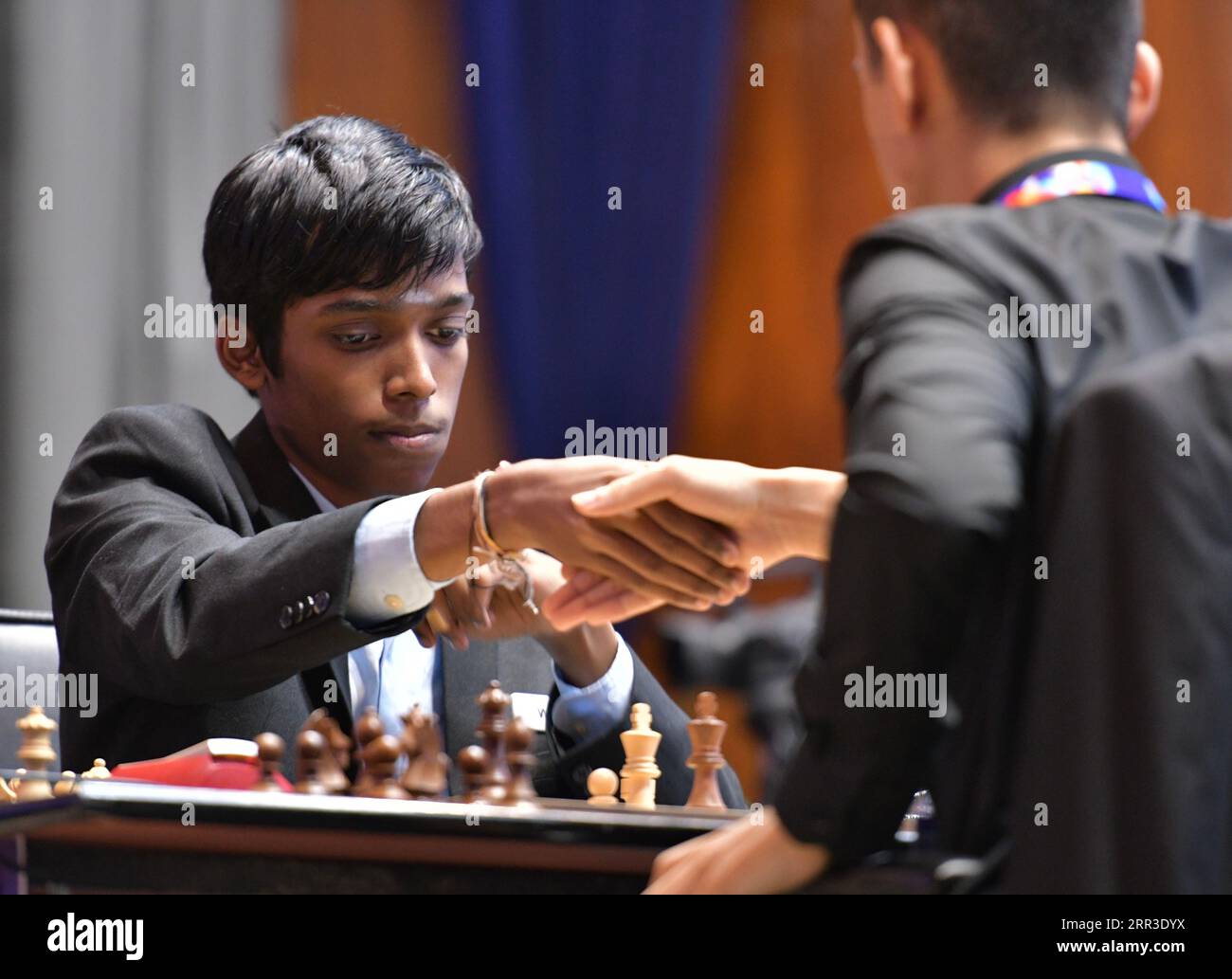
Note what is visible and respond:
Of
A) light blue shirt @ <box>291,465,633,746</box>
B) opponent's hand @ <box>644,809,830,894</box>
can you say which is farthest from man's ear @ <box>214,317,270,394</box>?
opponent's hand @ <box>644,809,830,894</box>

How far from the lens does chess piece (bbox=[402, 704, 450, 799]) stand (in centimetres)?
153

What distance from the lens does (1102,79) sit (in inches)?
47.8

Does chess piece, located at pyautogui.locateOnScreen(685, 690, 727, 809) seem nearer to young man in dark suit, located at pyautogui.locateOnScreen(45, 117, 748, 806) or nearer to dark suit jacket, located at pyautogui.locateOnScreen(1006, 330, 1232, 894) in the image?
young man in dark suit, located at pyautogui.locateOnScreen(45, 117, 748, 806)

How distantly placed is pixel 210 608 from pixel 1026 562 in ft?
A: 3.32

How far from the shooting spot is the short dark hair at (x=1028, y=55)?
3.92 feet

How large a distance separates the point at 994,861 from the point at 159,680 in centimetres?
110

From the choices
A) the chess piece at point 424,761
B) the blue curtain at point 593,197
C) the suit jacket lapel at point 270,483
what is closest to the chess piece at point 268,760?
the chess piece at point 424,761

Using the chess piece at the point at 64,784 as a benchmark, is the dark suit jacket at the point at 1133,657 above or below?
above

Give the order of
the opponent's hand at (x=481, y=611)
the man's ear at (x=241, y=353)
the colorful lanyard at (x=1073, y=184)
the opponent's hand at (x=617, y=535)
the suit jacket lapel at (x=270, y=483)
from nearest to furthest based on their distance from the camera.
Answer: the colorful lanyard at (x=1073, y=184) < the opponent's hand at (x=617, y=535) < the opponent's hand at (x=481, y=611) < the suit jacket lapel at (x=270, y=483) < the man's ear at (x=241, y=353)

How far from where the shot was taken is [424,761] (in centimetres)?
154

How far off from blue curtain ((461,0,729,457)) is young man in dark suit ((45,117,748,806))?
77.9 inches

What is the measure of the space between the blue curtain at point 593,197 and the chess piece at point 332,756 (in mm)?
2756

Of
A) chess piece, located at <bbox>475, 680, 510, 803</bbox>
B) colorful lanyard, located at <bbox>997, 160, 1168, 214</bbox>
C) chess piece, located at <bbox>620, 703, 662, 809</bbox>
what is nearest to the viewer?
colorful lanyard, located at <bbox>997, 160, 1168, 214</bbox>

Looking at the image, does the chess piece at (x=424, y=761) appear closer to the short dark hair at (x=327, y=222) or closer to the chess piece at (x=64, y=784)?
the chess piece at (x=64, y=784)
